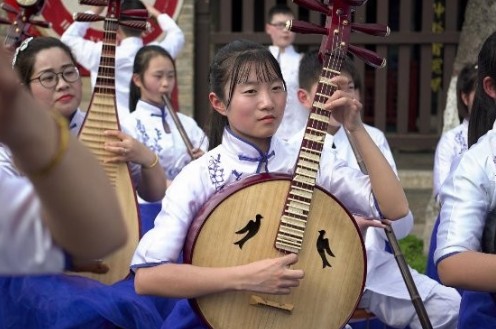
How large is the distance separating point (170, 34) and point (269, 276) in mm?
4389

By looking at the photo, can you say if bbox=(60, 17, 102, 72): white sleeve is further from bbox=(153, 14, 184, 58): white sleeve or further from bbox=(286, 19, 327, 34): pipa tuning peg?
bbox=(286, 19, 327, 34): pipa tuning peg

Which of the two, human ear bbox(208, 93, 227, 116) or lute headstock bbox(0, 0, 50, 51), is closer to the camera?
human ear bbox(208, 93, 227, 116)

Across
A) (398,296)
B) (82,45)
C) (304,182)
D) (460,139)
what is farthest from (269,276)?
(82,45)

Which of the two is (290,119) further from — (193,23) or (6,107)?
(6,107)

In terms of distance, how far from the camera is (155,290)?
112 inches

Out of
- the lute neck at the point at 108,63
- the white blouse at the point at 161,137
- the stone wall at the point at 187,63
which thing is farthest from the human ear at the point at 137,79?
the stone wall at the point at 187,63

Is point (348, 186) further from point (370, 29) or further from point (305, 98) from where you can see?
point (305, 98)

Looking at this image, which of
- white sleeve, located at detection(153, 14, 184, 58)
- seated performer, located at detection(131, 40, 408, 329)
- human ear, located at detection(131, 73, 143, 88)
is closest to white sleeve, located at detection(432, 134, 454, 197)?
human ear, located at detection(131, 73, 143, 88)

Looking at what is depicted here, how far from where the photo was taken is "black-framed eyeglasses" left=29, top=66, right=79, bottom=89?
3.86 m

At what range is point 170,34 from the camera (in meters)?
6.91

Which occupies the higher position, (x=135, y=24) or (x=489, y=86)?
(x=135, y=24)

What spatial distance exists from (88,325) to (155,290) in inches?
24.2

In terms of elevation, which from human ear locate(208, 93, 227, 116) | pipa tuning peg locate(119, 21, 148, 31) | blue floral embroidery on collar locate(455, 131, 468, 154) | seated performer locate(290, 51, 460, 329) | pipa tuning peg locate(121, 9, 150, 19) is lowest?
seated performer locate(290, 51, 460, 329)

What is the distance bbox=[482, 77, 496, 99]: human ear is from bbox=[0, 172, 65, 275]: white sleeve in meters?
1.72
